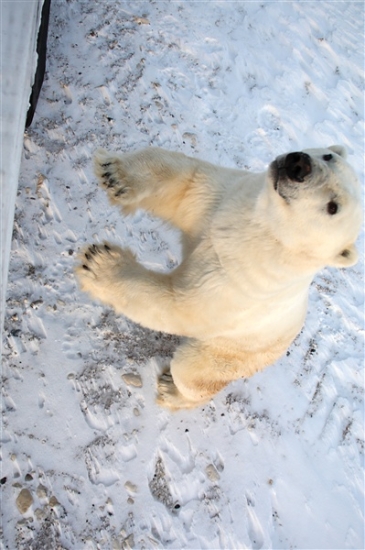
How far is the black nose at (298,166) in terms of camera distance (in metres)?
1.74

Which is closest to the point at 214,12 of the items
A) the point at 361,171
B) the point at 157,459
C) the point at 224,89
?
the point at 224,89

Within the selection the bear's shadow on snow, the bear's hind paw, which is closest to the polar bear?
the bear's hind paw

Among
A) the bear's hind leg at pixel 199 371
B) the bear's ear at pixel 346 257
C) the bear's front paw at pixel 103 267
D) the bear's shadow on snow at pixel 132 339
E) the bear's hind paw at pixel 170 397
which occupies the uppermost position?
the bear's ear at pixel 346 257

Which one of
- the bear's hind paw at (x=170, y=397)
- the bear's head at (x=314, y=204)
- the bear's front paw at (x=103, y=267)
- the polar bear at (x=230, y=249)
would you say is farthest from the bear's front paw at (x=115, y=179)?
the bear's hind paw at (x=170, y=397)

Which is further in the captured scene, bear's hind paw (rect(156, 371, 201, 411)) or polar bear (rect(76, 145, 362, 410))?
bear's hind paw (rect(156, 371, 201, 411))

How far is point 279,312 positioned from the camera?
85.4 inches

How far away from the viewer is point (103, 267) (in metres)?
2.22

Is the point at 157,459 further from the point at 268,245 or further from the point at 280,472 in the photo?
the point at 268,245

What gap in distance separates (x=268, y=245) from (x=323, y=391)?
1.91 meters

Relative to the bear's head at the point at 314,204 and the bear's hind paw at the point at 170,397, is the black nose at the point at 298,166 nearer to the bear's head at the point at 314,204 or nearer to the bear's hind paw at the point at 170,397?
the bear's head at the point at 314,204

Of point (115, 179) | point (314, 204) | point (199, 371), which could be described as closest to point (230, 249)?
point (314, 204)

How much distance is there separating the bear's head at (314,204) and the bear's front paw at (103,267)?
78 centimetres

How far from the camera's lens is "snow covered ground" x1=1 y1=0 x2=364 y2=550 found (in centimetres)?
271

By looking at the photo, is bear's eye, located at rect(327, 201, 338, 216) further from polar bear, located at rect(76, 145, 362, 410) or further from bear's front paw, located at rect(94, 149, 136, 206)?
bear's front paw, located at rect(94, 149, 136, 206)
